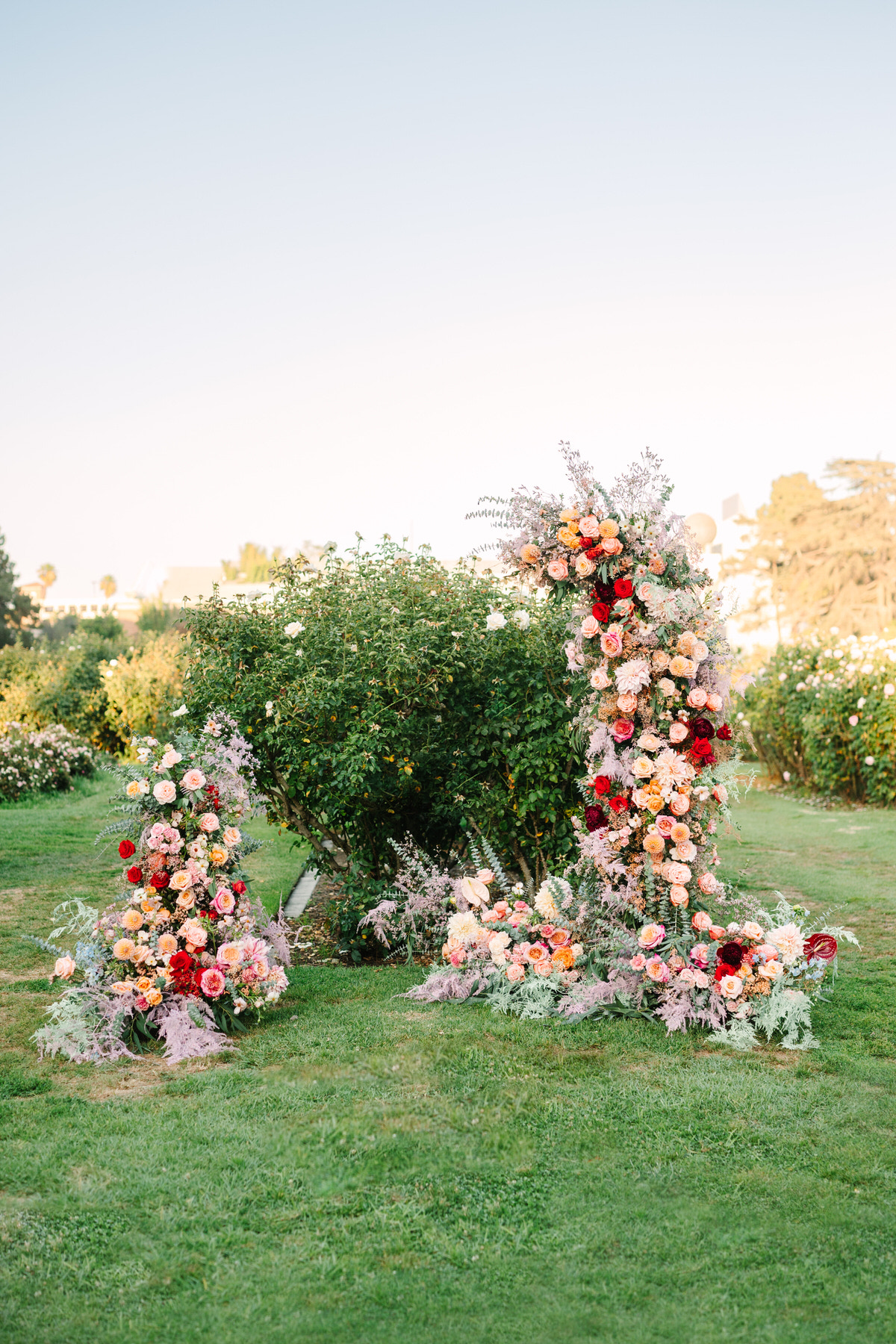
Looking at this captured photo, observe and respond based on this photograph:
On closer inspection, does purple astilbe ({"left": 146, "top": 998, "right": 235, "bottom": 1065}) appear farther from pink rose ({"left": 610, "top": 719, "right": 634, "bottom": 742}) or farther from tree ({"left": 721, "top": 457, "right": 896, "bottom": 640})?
tree ({"left": 721, "top": 457, "right": 896, "bottom": 640})

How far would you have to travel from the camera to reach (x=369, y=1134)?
3.19 metres

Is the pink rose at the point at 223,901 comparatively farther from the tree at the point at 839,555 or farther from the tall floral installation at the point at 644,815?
the tree at the point at 839,555

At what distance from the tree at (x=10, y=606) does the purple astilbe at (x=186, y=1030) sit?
103ft

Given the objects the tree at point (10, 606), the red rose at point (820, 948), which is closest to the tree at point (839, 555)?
the red rose at point (820, 948)

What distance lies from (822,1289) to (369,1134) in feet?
4.71

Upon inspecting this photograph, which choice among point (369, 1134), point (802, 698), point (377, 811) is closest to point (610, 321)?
point (802, 698)

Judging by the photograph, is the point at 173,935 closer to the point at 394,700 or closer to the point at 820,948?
the point at 394,700

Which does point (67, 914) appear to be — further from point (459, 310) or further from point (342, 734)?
point (459, 310)

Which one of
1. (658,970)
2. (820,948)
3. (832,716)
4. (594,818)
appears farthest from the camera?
(832,716)

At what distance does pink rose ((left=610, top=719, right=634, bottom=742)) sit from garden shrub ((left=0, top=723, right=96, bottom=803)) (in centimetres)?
1070

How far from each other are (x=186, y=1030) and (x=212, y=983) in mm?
213

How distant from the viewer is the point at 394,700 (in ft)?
18.6

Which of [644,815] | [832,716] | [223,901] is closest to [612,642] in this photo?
[644,815]

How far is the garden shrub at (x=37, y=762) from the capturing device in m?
13.0
